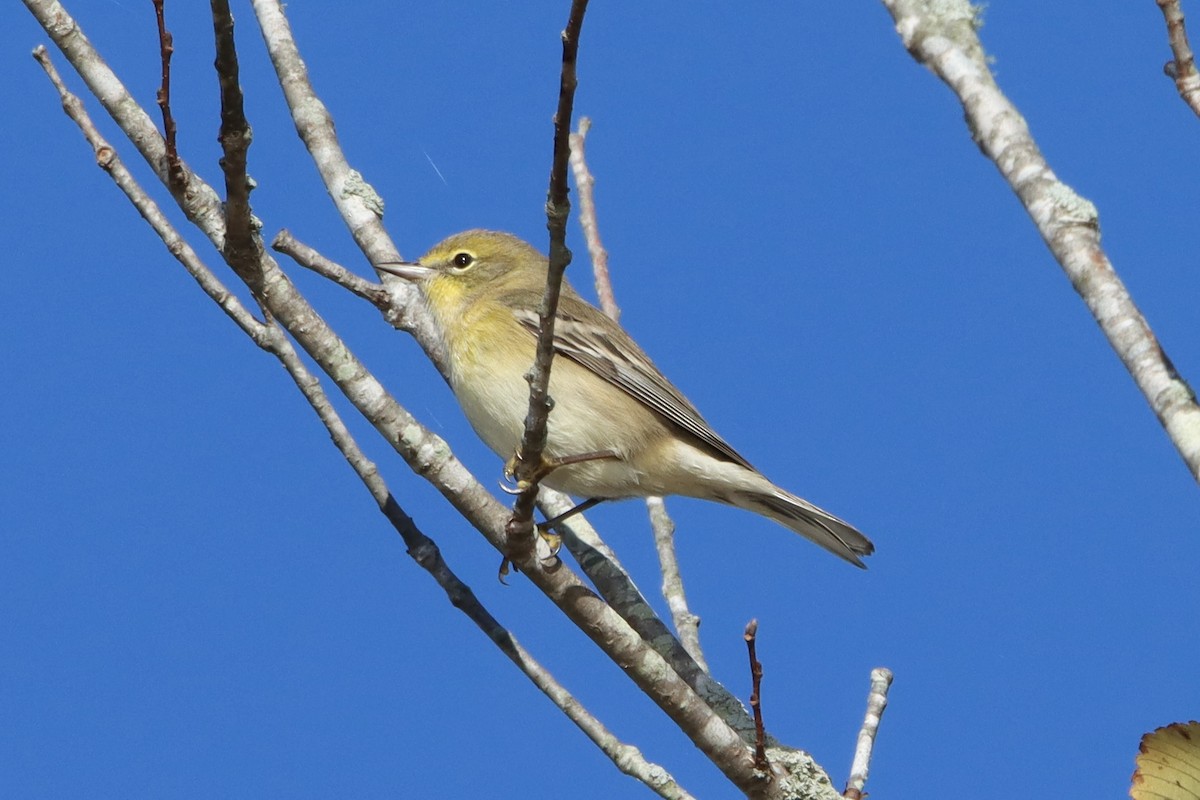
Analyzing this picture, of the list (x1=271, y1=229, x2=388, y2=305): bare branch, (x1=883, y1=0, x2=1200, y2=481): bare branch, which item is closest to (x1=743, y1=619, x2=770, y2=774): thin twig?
(x1=883, y1=0, x2=1200, y2=481): bare branch

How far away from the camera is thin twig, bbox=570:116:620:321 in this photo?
6430 mm

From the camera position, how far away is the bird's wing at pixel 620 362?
643 centimetres

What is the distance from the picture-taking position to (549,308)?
3734mm

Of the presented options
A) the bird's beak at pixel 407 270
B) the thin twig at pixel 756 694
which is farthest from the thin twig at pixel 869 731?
the bird's beak at pixel 407 270

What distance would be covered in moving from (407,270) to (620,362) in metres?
1.17

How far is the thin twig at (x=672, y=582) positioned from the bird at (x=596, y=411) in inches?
5.0

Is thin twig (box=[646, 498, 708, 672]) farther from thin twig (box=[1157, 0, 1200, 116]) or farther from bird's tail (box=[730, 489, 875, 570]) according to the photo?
thin twig (box=[1157, 0, 1200, 116])

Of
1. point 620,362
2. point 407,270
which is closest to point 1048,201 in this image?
point 620,362

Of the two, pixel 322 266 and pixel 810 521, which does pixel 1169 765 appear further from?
pixel 322 266

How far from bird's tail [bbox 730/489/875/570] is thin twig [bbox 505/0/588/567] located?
177 centimetres

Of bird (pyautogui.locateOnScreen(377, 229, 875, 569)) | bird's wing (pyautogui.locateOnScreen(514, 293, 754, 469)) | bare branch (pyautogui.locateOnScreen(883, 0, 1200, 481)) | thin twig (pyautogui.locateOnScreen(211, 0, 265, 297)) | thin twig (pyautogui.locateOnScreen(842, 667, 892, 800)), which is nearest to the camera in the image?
bare branch (pyautogui.locateOnScreen(883, 0, 1200, 481))

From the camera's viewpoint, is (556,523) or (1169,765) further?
(556,523)

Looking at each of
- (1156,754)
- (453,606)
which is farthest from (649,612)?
(1156,754)

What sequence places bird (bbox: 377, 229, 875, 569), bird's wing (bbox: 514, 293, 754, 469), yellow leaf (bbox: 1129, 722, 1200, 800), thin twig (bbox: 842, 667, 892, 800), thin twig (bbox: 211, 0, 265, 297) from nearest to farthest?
yellow leaf (bbox: 1129, 722, 1200, 800) → thin twig (bbox: 211, 0, 265, 297) → thin twig (bbox: 842, 667, 892, 800) → bird (bbox: 377, 229, 875, 569) → bird's wing (bbox: 514, 293, 754, 469)
